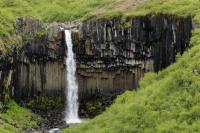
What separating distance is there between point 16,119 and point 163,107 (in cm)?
1637

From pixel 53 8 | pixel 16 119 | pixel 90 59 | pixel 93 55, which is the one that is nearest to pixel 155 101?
pixel 16 119

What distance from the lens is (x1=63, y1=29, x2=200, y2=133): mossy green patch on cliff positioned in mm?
34750

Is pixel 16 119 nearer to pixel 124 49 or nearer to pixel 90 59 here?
pixel 90 59

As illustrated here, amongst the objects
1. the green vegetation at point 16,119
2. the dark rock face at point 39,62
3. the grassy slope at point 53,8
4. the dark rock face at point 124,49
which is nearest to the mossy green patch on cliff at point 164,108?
the green vegetation at point 16,119

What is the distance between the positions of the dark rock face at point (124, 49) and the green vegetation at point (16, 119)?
5.80 meters

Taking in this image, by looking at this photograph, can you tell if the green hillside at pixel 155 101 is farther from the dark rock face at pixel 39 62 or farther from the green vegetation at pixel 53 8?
the green vegetation at pixel 53 8

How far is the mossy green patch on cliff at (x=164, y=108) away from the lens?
3475 cm

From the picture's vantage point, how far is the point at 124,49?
174ft

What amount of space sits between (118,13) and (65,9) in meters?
14.9

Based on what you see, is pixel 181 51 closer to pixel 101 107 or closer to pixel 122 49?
pixel 122 49

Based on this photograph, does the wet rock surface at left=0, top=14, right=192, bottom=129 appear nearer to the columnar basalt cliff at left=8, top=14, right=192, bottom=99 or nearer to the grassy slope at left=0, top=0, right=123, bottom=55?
the columnar basalt cliff at left=8, top=14, right=192, bottom=99

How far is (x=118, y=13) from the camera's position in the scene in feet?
180

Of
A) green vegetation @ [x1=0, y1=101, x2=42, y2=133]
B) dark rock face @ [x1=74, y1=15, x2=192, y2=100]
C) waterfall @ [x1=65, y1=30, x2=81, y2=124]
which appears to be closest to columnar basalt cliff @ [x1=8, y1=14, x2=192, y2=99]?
dark rock face @ [x1=74, y1=15, x2=192, y2=100]

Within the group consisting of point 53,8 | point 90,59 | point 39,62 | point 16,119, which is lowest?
point 16,119
